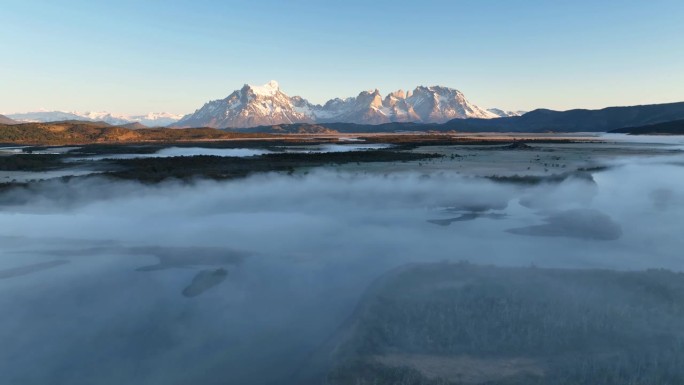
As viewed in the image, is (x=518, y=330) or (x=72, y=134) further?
(x=72, y=134)

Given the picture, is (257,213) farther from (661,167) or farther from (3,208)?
(661,167)

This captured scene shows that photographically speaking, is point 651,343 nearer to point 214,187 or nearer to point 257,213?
point 257,213

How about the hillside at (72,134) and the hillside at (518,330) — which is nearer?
the hillside at (518,330)

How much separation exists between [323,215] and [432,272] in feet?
35.4

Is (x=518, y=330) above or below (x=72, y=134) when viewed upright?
below

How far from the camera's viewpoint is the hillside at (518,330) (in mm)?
9195

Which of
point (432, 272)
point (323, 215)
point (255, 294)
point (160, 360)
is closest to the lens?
point (160, 360)

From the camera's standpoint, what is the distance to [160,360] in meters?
10.1

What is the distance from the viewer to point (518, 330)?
10.7 metres

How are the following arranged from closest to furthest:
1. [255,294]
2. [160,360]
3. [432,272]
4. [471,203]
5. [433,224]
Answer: [160,360] < [255,294] < [432,272] < [433,224] < [471,203]

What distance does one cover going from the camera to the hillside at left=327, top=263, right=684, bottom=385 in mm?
9195

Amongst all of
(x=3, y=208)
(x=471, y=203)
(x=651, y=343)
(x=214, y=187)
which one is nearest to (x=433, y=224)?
(x=471, y=203)

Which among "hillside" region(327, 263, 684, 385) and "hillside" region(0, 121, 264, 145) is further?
"hillside" region(0, 121, 264, 145)

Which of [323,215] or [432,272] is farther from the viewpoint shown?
[323,215]
